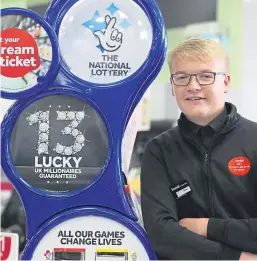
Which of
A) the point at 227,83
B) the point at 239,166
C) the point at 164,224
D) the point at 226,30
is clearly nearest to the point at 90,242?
the point at 164,224

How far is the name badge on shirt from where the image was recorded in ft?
3.97

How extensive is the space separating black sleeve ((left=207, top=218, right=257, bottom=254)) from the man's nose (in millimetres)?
Answer: 331

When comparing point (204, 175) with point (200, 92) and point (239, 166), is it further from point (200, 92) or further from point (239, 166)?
point (200, 92)

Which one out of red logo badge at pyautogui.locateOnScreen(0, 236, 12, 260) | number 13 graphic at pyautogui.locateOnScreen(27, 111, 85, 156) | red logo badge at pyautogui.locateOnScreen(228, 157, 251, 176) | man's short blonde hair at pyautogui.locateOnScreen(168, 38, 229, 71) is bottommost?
red logo badge at pyautogui.locateOnScreen(0, 236, 12, 260)

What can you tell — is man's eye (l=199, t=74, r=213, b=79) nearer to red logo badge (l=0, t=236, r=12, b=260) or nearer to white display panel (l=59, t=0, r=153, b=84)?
white display panel (l=59, t=0, r=153, b=84)

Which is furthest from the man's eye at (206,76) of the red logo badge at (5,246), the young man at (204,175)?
the red logo badge at (5,246)

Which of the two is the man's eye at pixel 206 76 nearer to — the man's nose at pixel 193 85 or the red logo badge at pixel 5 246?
the man's nose at pixel 193 85

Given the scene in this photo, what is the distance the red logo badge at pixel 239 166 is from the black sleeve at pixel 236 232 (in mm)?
119

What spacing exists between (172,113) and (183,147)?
0.59 ft

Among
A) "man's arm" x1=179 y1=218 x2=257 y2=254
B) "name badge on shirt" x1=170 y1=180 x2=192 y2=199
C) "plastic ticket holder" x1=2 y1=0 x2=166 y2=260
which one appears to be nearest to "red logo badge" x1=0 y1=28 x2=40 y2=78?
"plastic ticket holder" x1=2 y1=0 x2=166 y2=260

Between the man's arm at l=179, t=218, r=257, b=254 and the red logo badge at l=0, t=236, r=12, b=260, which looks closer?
the man's arm at l=179, t=218, r=257, b=254

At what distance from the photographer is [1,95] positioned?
1.19m

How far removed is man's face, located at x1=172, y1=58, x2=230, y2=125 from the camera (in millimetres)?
1186

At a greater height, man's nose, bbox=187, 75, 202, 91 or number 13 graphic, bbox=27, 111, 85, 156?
man's nose, bbox=187, 75, 202, 91
